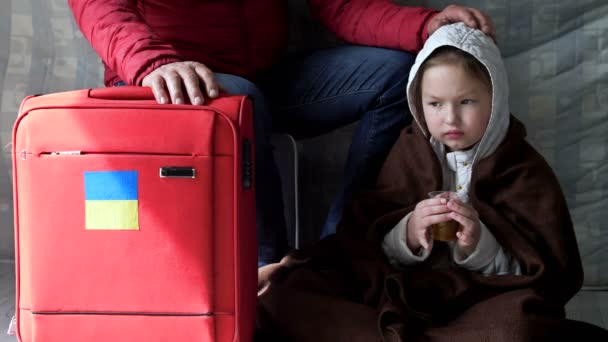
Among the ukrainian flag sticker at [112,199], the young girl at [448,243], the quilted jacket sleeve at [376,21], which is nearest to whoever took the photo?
the ukrainian flag sticker at [112,199]

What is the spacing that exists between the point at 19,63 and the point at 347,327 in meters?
1.16

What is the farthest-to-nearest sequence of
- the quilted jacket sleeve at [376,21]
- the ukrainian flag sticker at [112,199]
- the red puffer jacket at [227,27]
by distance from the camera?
the quilted jacket sleeve at [376,21]
the red puffer jacket at [227,27]
the ukrainian flag sticker at [112,199]

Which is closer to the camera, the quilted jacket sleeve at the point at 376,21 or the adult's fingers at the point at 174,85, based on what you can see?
the adult's fingers at the point at 174,85

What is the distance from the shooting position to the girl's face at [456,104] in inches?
57.3

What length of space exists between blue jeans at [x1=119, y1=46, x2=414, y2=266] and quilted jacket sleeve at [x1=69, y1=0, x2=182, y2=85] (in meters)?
0.32

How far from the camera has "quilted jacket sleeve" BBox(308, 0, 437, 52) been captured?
164 cm

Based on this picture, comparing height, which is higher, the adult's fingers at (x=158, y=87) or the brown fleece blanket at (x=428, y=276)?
the adult's fingers at (x=158, y=87)

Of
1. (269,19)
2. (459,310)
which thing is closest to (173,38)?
(269,19)

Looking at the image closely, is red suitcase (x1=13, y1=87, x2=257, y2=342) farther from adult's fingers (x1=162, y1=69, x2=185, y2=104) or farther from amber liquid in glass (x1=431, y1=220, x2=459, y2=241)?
amber liquid in glass (x1=431, y1=220, x2=459, y2=241)

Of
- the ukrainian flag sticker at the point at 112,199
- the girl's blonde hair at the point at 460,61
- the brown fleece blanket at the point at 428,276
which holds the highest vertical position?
the girl's blonde hair at the point at 460,61

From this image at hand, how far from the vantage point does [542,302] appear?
1360 millimetres

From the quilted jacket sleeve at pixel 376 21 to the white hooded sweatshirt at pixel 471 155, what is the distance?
0.11 meters

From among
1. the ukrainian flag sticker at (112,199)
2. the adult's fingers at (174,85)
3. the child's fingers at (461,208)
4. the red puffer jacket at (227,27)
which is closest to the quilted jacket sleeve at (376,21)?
the red puffer jacket at (227,27)

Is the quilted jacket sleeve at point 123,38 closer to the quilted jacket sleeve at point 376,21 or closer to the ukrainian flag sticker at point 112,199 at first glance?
the ukrainian flag sticker at point 112,199
